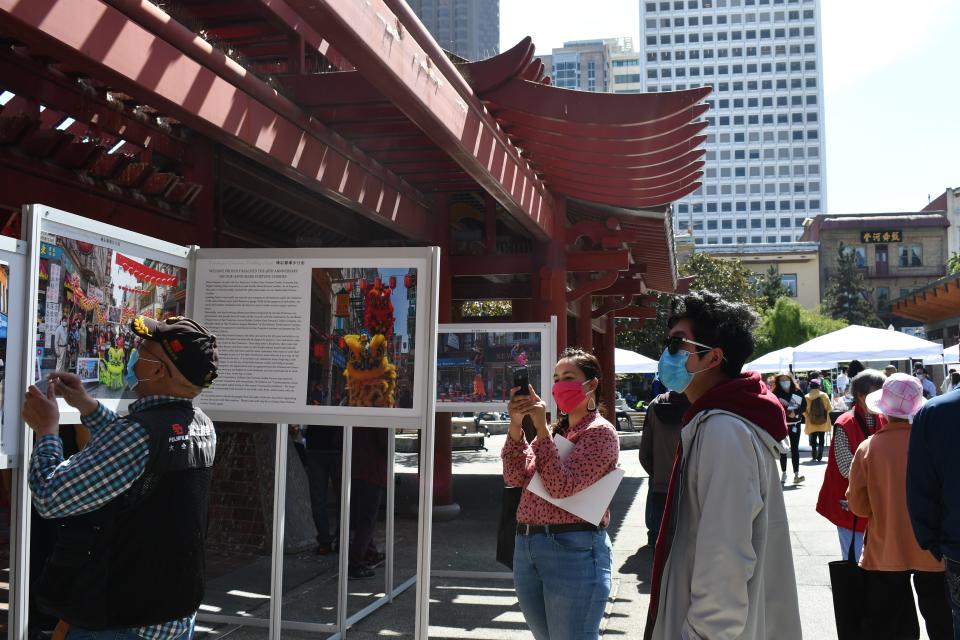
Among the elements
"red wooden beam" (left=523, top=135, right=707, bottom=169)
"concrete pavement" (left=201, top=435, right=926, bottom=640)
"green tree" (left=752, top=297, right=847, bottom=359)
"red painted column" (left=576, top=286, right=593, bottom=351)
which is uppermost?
"green tree" (left=752, top=297, right=847, bottom=359)

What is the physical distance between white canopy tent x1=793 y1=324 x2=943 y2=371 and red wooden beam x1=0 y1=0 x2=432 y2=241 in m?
11.3

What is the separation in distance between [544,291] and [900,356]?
8418 millimetres

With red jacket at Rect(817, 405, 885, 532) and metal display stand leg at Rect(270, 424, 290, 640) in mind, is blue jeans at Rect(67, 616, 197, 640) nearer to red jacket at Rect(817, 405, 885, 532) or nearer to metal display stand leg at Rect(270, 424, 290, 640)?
metal display stand leg at Rect(270, 424, 290, 640)

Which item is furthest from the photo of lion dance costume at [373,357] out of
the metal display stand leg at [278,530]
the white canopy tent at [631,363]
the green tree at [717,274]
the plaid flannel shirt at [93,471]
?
the green tree at [717,274]

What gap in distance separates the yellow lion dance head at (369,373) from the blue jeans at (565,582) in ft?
3.66

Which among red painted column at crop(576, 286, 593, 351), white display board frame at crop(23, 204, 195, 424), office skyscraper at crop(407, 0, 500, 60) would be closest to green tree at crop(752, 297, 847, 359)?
red painted column at crop(576, 286, 593, 351)

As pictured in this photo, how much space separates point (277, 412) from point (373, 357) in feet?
1.79

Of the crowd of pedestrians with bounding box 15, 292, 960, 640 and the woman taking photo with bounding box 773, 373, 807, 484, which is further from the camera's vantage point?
the woman taking photo with bounding box 773, 373, 807, 484

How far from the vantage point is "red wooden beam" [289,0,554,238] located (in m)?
3.84

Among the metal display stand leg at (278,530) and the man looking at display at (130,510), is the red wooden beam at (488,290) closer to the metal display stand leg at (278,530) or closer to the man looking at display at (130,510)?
the metal display stand leg at (278,530)

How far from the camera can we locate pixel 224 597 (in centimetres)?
656

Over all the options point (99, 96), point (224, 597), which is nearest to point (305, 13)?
point (99, 96)

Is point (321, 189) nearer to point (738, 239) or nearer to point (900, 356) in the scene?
point (900, 356)

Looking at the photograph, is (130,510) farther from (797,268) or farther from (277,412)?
(797,268)
